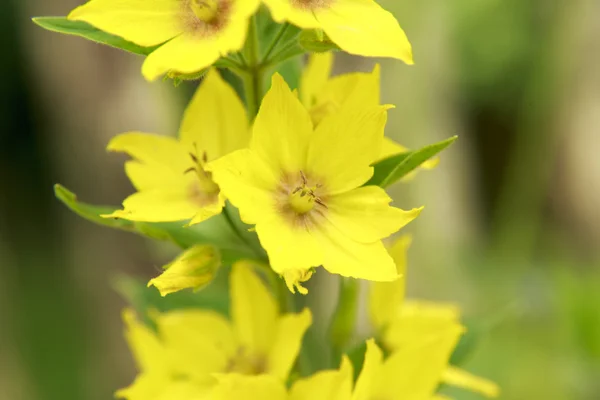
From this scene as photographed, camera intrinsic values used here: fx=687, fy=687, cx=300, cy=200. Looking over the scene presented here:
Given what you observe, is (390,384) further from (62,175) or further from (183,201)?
(62,175)

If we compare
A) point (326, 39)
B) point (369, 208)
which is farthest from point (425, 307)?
point (326, 39)

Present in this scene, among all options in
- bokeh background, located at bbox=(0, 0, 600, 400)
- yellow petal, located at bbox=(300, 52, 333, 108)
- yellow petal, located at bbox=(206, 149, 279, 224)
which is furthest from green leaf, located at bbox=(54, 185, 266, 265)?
bokeh background, located at bbox=(0, 0, 600, 400)

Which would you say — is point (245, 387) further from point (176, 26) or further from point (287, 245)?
point (176, 26)

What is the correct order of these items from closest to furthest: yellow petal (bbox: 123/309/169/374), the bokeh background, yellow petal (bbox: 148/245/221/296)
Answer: yellow petal (bbox: 148/245/221/296), yellow petal (bbox: 123/309/169/374), the bokeh background

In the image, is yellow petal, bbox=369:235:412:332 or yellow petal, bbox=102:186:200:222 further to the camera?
yellow petal, bbox=369:235:412:332

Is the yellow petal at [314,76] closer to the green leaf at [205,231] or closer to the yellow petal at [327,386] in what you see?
the green leaf at [205,231]

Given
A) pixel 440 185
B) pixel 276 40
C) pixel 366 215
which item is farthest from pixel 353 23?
pixel 440 185

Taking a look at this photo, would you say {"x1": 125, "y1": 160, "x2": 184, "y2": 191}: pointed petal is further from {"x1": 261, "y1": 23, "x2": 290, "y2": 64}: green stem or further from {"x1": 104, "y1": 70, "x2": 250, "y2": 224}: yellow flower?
{"x1": 261, "y1": 23, "x2": 290, "y2": 64}: green stem
